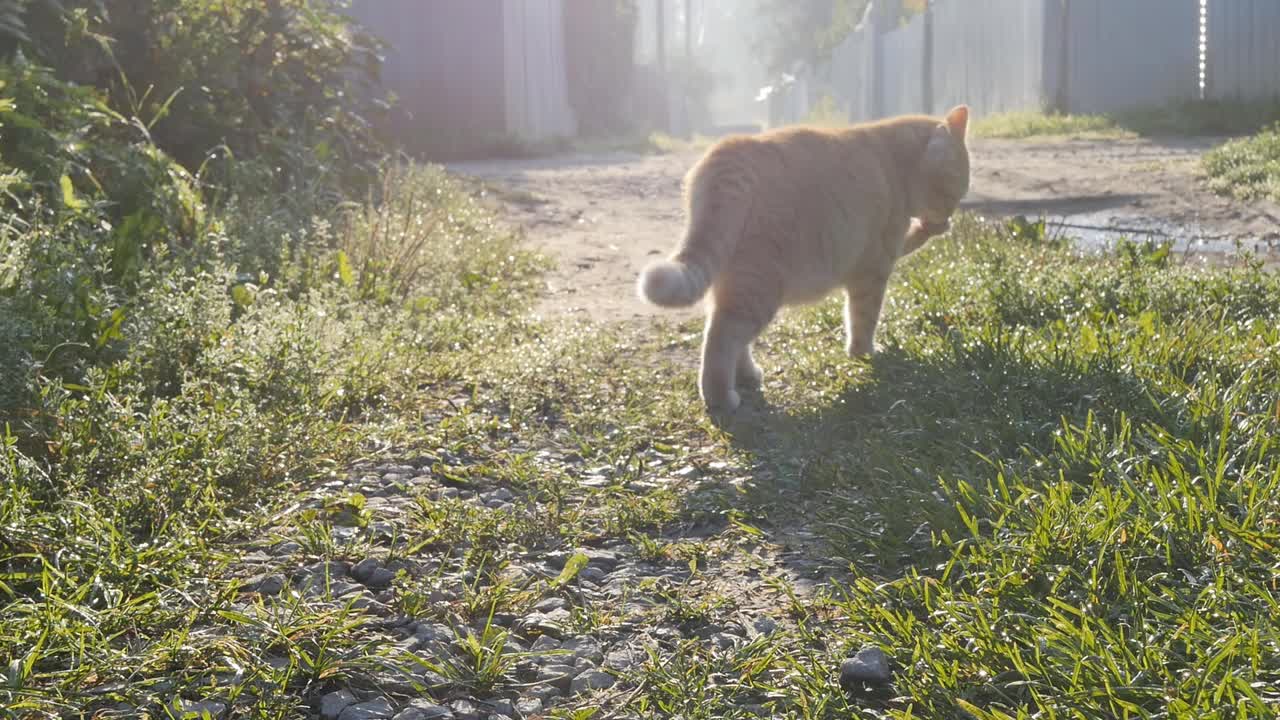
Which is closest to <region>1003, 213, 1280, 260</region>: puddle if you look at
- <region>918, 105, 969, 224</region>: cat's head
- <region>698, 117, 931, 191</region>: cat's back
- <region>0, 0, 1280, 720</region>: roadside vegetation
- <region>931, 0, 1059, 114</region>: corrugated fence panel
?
<region>0, 0, 1280, 720</region>: roadside vegetation

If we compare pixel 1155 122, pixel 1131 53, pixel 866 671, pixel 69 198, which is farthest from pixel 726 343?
pixel 1131 53

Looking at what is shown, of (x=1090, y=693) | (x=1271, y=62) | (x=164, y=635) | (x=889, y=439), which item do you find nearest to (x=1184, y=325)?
(x=889, y=439)

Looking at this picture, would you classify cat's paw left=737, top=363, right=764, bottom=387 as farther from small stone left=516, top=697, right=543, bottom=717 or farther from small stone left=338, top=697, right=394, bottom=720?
small stone left=338, top=697, right=394, bottom=720

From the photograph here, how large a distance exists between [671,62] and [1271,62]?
47171mm

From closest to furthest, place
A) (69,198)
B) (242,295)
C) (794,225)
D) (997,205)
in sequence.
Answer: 1. (69,198)
2. (794,225)
3. (242,295)
4. (997,205)

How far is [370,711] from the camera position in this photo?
1875 millimetres

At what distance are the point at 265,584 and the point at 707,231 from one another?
2.08 m

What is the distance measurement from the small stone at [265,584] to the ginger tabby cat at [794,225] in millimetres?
1604

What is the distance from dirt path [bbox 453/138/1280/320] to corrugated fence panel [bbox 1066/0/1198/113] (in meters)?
2.53

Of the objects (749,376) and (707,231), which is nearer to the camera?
(707,231)

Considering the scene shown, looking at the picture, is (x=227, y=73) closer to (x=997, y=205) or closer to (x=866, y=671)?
(x=866, y=671)

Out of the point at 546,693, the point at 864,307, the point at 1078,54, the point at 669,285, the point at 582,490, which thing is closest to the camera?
the point at 546,693

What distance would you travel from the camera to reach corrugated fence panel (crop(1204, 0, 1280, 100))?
1239 centimetres

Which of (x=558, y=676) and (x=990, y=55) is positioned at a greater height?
(x=990, y=55)
